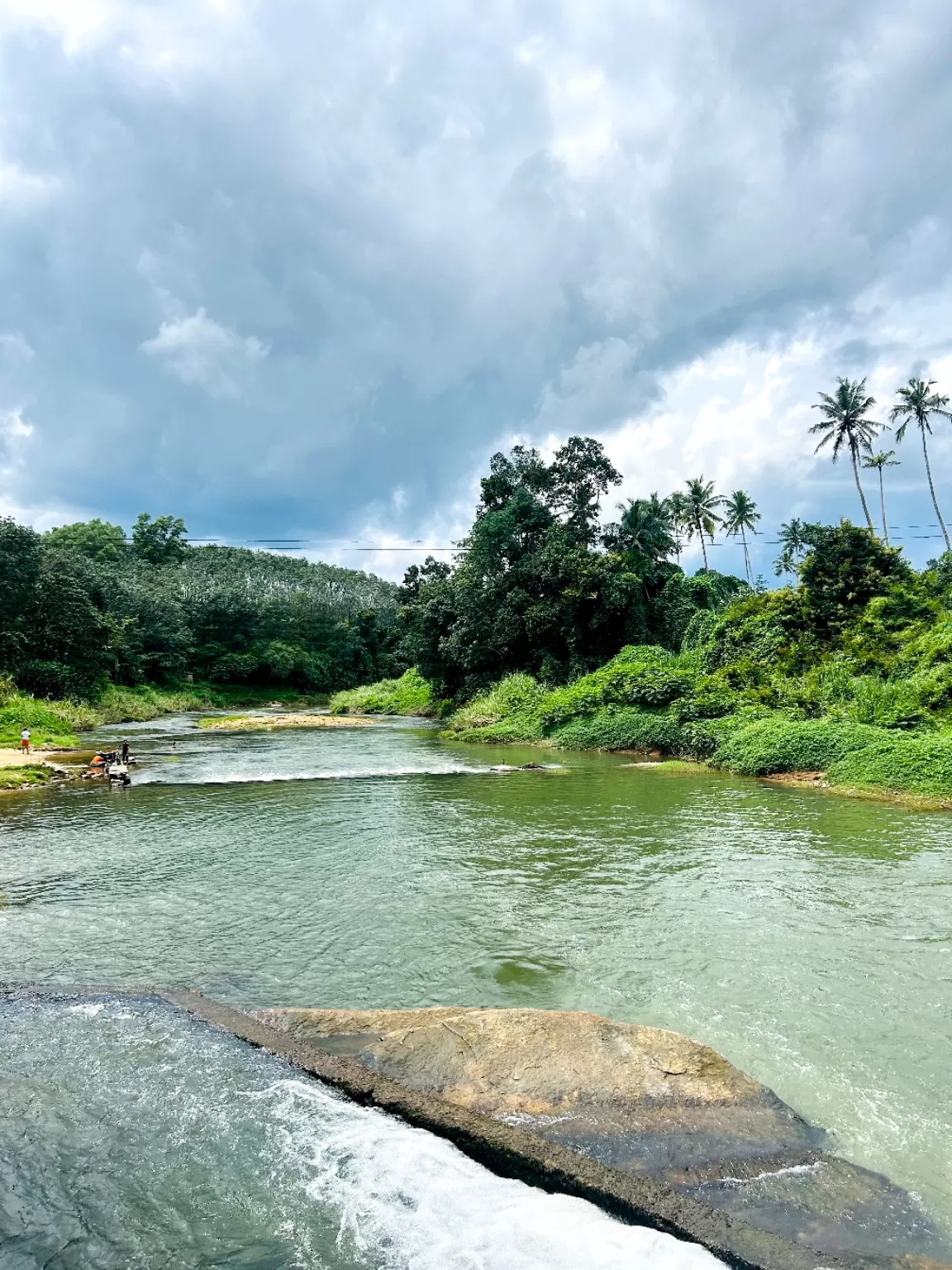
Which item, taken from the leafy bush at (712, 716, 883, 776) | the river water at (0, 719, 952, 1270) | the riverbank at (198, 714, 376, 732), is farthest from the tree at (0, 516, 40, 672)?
the leafy bush at (712, 716, 883, 776)

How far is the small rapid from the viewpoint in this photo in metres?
3.66

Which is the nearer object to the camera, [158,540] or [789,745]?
[789,745]

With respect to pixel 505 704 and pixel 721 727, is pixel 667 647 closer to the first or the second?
pixel 505 704

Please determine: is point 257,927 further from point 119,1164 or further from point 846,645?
point 846,645

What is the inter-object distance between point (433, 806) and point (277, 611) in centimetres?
6560

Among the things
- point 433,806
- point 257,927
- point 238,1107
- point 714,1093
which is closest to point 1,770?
point 433,806

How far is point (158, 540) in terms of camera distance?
91.3m

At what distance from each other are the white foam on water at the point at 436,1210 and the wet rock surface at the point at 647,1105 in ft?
1.36

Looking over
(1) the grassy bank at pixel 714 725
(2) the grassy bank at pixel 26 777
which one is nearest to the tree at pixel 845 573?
(1) the grassy bank at pixel 714 725

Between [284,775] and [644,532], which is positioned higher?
[644,532]

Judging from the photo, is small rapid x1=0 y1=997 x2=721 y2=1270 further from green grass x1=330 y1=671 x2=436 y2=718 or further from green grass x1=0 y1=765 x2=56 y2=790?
green grass x1=330 y1=671 x2=436 y2=718

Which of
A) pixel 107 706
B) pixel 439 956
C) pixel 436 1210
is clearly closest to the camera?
pixel 436 1210

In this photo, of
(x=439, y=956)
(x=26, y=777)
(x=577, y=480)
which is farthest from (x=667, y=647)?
(x=439, y=956)

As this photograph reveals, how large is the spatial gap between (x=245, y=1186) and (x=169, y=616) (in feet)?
208
